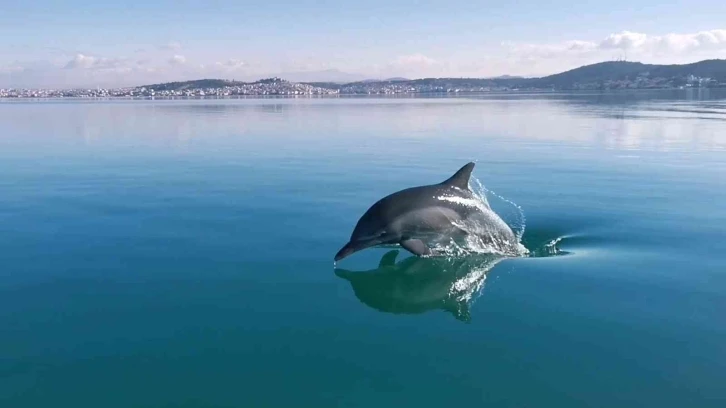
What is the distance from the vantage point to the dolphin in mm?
12898

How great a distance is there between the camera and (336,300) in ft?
36.7

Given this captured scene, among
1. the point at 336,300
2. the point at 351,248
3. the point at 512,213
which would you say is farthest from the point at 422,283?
the point at 512,213

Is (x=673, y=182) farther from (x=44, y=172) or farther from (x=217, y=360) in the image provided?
(x=44, y=172)

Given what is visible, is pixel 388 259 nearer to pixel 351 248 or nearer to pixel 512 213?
pixel 351 248

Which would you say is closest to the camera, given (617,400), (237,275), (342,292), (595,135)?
(617,400)

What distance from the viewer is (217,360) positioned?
344 inches

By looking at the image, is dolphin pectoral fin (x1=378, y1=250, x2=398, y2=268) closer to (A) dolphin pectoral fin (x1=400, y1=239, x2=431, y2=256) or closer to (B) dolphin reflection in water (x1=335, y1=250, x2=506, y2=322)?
(B) dolphin reflection in water (x1=335, y1=250, x2=506, y2=322)

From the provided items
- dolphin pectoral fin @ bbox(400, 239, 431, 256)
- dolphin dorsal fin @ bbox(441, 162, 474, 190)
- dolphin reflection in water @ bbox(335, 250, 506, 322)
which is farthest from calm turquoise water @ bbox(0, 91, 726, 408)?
dolphin dorsal fin @ bbox(441, 162, 474, 190)

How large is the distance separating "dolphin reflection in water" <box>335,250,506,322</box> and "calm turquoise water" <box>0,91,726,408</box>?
0.06 metres

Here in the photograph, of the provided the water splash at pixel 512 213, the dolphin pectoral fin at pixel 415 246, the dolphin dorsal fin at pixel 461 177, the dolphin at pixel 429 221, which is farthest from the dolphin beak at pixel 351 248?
the water splash at pixel 512 213

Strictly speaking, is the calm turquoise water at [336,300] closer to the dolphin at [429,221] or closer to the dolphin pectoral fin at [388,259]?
the dolphin pectoral fin at [388,259]

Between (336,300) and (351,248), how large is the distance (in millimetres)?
1707

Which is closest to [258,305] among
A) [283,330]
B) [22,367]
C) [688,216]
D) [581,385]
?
[283,330]

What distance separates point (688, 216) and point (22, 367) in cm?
1656
